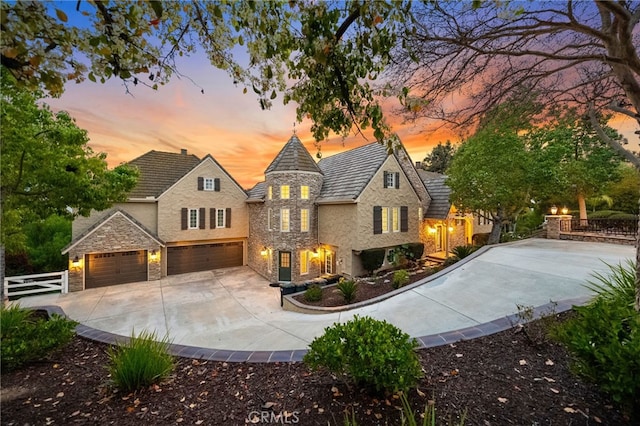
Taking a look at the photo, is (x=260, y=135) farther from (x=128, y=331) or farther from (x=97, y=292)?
(x=97, y=292)

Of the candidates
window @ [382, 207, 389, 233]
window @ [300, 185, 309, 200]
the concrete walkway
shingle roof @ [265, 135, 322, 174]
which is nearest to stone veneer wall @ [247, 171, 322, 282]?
window @ [300, 185, 309, 200]

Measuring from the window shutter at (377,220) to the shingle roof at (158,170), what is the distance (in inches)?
499

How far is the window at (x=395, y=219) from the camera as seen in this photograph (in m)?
16.1

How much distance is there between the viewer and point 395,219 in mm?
16219

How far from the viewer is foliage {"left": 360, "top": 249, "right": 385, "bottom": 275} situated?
1463 centimetres

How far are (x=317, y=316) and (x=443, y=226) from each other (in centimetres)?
1316

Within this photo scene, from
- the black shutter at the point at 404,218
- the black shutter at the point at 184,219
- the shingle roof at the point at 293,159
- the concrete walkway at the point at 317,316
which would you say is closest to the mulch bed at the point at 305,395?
the concrete walkway at the point at 317,316

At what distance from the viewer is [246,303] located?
39.2 ft

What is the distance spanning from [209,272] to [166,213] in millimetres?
4879

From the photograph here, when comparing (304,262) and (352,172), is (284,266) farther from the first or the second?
(352,172)

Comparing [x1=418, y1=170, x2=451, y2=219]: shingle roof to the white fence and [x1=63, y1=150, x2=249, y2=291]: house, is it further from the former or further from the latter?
the white fence

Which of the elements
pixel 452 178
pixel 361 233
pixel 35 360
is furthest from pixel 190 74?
pixel 452 178

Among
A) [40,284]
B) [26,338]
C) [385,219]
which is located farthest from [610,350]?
[40,284]

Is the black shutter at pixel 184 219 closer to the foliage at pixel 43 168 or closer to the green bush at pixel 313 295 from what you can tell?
the foliage at pixel 43 168
